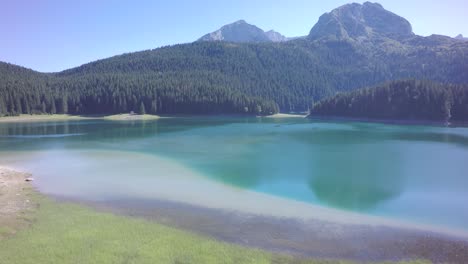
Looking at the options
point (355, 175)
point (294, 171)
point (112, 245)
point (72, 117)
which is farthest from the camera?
point (72, 117)

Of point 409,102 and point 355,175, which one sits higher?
point 409,102

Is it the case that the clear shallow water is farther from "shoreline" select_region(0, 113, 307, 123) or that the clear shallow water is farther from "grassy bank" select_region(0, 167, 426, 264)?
"shoreline" select_region(0, 113, 307, 123)

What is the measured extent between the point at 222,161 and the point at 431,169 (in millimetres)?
21340

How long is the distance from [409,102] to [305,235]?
110 metres

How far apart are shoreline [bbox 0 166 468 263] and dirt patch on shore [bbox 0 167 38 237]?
3243 mm

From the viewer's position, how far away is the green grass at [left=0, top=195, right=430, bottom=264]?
14.9m

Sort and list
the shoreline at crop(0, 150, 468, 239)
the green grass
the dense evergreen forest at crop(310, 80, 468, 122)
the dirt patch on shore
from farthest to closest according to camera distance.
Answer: the dense evergreen forest at crop(310, 80, 468, 122)
the shoreline at crop(0, 150, 468, 239)
the dirt patch on shore
the green grass

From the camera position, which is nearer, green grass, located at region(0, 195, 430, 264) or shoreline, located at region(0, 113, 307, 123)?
green grass, located at region(0, 195, 430, 264)

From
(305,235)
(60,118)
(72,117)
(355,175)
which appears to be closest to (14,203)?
(305,235)

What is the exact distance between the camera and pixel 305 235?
18672 millimetres

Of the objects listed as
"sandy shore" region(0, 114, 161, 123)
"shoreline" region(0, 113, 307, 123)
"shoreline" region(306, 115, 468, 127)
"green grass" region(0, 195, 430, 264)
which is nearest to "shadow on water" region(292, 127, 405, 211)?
"green grass" region(0, 195, 430, 264)

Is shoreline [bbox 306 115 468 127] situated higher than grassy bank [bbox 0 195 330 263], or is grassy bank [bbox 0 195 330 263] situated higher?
shoreline [bbox 306 115 468 127]

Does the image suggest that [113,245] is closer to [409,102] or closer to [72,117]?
[409,102]

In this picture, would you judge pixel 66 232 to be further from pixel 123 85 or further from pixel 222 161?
pixel 123 85
